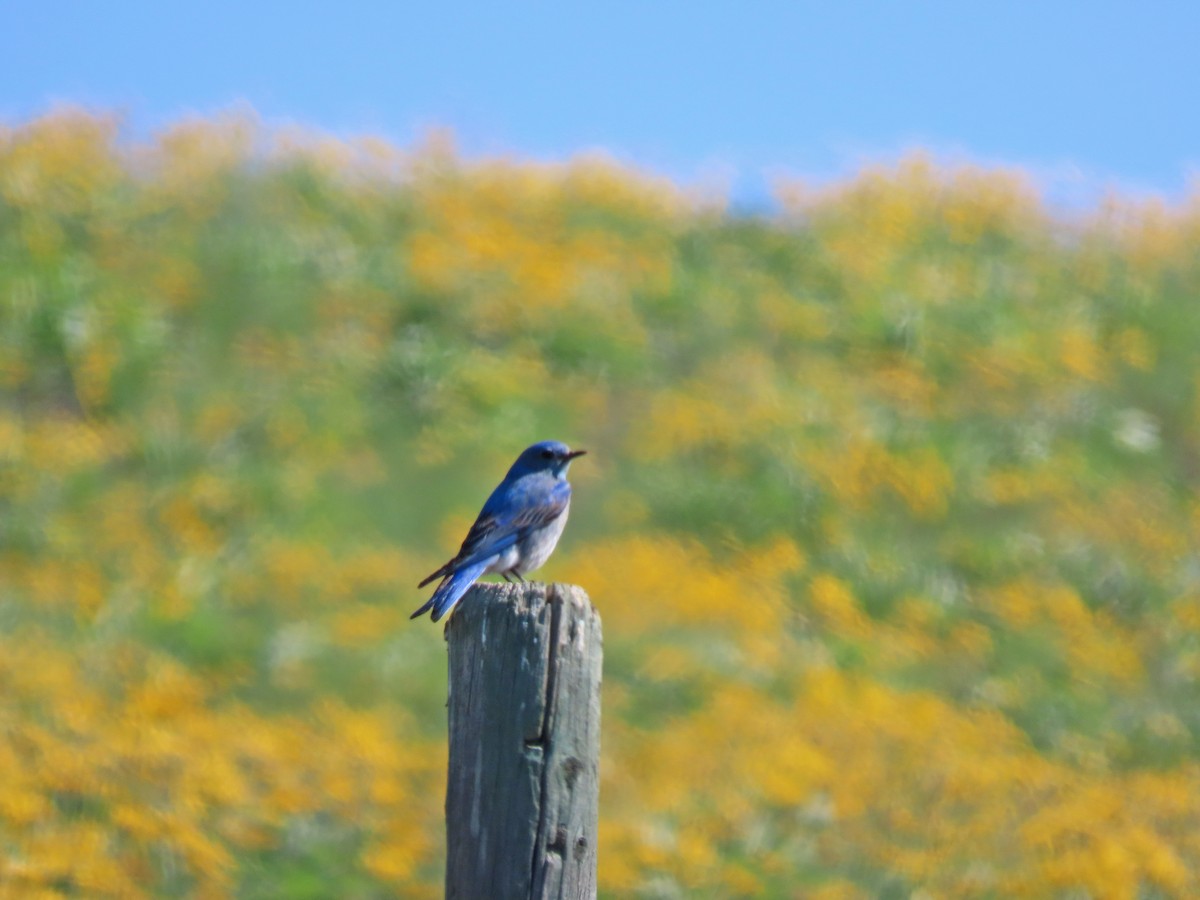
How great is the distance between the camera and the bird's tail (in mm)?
4746

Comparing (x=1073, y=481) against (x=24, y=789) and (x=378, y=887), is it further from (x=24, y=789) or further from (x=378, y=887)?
(x=24, y=789)

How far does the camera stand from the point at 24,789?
8.48 m

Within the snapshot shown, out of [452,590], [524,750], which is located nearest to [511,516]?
[452,590]

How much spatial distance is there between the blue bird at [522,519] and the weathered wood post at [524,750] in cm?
148

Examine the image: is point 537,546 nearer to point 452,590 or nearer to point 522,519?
point 522,519

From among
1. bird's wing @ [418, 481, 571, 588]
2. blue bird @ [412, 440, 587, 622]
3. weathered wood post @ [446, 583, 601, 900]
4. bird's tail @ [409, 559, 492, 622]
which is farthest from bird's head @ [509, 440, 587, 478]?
weathered wood post @ [446, 583, 601, 900]

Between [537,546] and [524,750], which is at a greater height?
[537,546]

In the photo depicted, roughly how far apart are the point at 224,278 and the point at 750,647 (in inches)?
242

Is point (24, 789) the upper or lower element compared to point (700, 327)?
lower

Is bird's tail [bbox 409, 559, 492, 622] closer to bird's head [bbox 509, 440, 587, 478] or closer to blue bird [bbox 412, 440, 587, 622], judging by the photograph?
blue bird [bbox 412, 440, 587, 622]

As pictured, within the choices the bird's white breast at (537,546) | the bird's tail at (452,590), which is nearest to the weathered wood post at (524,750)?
the bird's tail at (452,590)

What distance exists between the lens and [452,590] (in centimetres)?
493

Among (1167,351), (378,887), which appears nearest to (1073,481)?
(1167,351)

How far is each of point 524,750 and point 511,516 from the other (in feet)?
6.59
